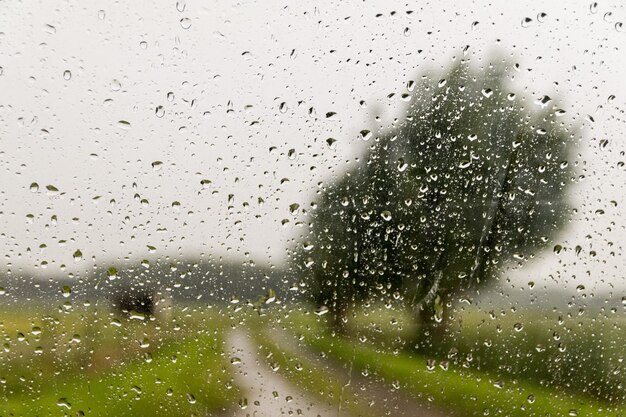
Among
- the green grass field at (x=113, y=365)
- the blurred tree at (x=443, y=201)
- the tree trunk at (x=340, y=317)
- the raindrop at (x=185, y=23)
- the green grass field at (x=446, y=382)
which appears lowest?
the green grass field at (x=113, y=365)

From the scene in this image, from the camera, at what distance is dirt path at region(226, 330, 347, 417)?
3.54 feet

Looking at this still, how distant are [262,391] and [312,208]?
1.34 ft

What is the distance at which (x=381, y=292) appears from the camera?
44.3 inches

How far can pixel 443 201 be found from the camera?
1148 millimetres

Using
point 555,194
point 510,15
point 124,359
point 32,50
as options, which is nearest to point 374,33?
point 510,15

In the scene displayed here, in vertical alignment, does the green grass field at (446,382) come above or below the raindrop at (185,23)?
below

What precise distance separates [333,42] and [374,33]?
0.09 metres

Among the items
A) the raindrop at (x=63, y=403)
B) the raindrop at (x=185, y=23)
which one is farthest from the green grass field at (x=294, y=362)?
the raindrop at (x=185, y=23)

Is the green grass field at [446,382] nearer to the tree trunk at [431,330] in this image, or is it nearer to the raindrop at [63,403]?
the tree trunk at [431,330]

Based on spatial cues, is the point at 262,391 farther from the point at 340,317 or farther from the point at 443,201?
the point at 443,201

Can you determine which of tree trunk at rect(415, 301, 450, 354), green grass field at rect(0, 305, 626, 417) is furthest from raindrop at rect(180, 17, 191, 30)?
tree trunk at rect(415, 301, 450, 354)

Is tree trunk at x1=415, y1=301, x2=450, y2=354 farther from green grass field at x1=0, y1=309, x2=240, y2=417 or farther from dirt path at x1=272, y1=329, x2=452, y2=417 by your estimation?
green grass field at x1=0, y1=309, x2=240, y2=417

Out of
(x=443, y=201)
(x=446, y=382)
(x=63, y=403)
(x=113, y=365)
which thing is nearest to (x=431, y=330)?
(x=446, y=382)

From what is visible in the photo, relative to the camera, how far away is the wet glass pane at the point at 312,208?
3.43ft
